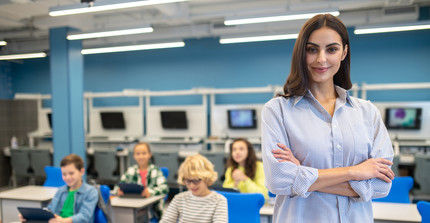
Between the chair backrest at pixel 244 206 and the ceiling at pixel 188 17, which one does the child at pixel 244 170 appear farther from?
the ceiling at pixel 188 17

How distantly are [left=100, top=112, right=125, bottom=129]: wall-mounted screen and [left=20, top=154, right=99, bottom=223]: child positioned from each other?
15.9 feet

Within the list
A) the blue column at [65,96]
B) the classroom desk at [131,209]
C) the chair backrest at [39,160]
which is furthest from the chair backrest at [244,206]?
the chair backrest at [39,160]

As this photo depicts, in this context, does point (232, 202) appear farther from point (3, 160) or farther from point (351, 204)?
point (3, 160)

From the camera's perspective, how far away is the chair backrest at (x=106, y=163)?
6.49m

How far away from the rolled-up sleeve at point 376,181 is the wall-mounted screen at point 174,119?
6308 millimetres

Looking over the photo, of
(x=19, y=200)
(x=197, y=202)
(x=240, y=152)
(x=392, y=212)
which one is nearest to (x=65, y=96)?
(x=19, y=200)

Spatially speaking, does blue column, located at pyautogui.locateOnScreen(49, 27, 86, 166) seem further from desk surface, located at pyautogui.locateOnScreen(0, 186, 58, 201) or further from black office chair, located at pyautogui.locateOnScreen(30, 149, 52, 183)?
desk surface, located at pyautogui.locateOnScreen(0, 186, 58, 201)

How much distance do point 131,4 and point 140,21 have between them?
3719mm

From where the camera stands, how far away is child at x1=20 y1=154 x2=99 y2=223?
2.90m

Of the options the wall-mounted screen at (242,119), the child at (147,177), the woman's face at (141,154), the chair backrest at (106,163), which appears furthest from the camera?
the wall-mounted screen at (242,119)

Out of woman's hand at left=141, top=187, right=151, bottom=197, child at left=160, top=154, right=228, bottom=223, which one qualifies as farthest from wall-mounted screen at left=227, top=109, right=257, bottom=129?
child at left=160, top=154, right=228, bottom=223

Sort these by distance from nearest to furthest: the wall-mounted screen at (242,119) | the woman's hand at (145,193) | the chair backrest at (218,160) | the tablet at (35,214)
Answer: the tablet at (35,214), the woman's hand at (145,193), the chair backrest at (218,160), the wall-mounted screen at (242,119)

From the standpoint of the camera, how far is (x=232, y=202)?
266 centimetres

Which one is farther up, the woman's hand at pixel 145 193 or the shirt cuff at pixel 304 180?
the shirt cuff at pixel 304 180
